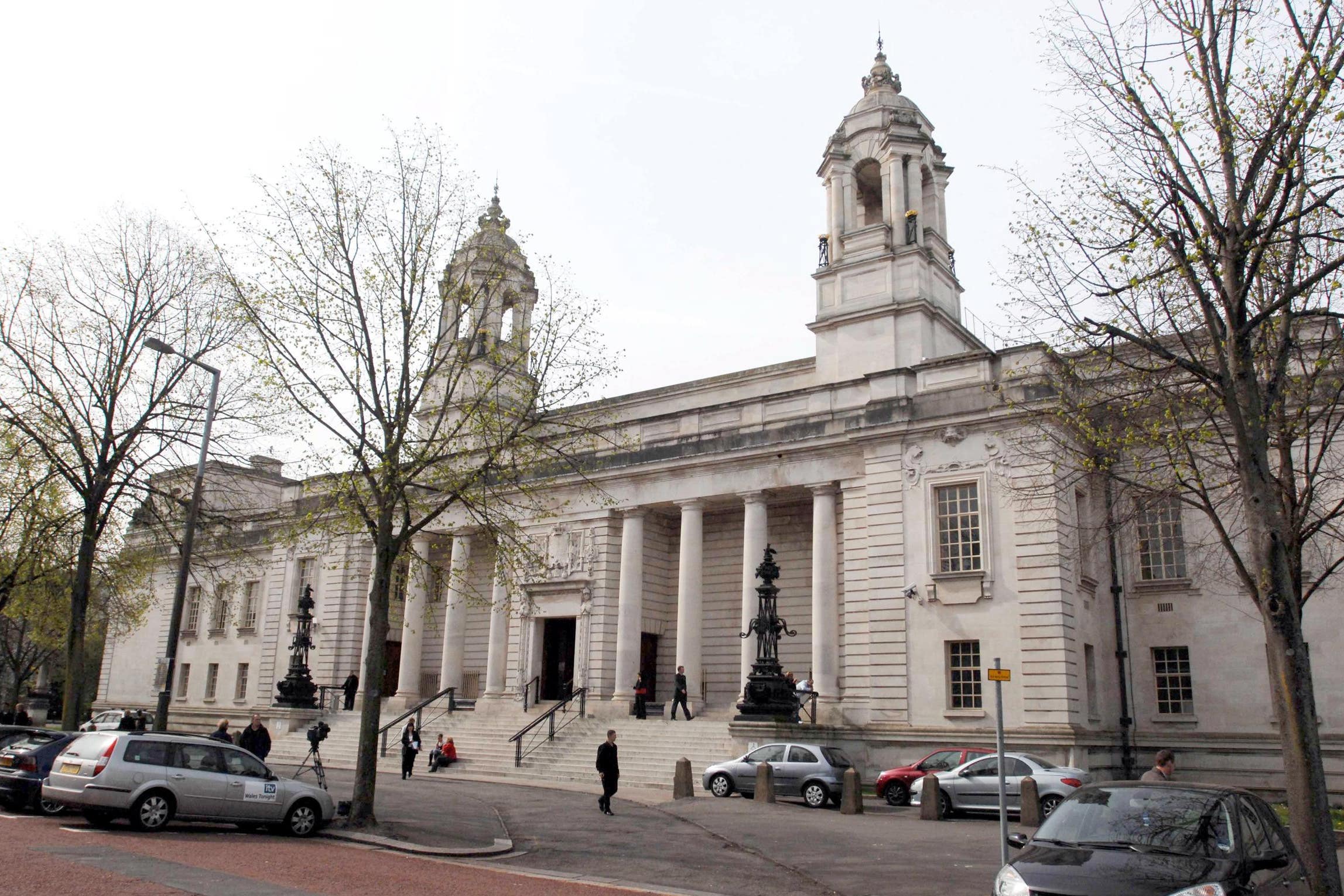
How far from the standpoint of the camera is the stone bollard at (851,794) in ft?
65.9

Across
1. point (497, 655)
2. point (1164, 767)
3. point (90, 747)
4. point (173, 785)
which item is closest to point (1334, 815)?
point (1164, 767)

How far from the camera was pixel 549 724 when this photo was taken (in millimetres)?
31188

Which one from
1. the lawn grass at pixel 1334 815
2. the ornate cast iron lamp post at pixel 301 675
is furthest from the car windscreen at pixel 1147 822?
the ornate cast iron lamp post at pixel 301 675

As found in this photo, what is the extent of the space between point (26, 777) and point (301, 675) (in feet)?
68.4

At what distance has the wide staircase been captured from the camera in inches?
1047

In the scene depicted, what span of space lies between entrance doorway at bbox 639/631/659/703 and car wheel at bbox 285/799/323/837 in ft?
60.2

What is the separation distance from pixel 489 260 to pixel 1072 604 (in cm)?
1677

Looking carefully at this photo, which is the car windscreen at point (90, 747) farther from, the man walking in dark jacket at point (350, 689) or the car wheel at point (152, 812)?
the man walking in dark jacket at point (350, 689)

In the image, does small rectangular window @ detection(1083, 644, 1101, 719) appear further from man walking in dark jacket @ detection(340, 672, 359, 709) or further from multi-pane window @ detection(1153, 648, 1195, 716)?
man walking in dark jacket @ detection(340, 672, 359, 709)

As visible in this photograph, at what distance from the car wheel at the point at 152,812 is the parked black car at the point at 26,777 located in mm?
2443

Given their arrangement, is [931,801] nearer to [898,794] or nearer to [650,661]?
[898,794]

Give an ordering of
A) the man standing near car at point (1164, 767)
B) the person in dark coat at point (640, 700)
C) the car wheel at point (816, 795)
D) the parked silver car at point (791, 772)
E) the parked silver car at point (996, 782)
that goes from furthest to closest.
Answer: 1. the person in dark coat at point (640, 700)
2. the parked silver car at point (791, 772)
3. the car wheel at point (816, 795)
4. the parked silver car at point (996, 782)
5. the man standing near car at point (1164, 767)

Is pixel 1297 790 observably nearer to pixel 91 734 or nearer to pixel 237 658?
pixel 91 734

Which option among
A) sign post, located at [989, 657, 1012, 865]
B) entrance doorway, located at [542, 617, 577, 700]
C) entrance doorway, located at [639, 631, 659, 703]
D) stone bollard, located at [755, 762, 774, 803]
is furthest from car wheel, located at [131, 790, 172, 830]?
entrance doorway, located at [542, 617, 577, 700]
